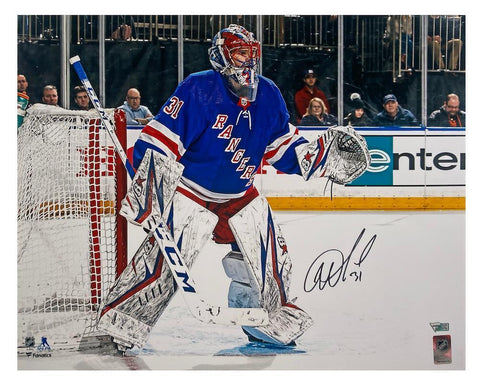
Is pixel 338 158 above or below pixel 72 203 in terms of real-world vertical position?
above

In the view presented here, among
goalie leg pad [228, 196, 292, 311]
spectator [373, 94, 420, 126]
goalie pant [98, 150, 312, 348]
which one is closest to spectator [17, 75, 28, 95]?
A: goalie pant [98, 150, 312, 348]

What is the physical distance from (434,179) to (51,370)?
2133 mm

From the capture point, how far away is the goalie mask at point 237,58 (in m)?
4.73

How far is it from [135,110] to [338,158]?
1.03 meters

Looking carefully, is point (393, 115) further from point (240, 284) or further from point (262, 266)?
point (240, 284)

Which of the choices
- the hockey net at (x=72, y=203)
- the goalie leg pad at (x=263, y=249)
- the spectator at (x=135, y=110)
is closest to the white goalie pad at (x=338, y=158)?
the goalie leg pad at (x=263, y=249)

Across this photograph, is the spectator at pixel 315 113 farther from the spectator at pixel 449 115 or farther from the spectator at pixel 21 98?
the spectator at pixel 21 98

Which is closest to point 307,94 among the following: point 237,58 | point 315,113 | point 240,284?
point 315,113

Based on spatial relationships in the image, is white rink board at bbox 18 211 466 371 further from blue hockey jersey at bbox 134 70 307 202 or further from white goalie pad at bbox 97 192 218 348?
blue hockey jersey at bbox 134 70 307 202

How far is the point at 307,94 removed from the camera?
15.8 feet

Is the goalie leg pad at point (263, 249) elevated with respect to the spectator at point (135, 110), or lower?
lower

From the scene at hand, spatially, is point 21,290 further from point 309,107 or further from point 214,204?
point 309,107
